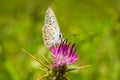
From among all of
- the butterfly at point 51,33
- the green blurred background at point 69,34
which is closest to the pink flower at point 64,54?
the butterfly at point 51,33

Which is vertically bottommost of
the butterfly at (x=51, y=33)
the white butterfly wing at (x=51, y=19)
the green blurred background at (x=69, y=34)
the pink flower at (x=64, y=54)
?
the pink flower at (x=64, y=54)

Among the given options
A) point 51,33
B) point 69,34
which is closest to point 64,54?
point 51,33

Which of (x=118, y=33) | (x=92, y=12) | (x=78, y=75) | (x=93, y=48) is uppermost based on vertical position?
(x=92, y=12)

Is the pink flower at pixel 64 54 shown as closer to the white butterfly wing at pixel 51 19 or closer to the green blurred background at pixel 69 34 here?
the white butterfly wing at pixel 51 19

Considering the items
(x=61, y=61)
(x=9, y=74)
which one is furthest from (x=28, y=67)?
(x=61, y=61)

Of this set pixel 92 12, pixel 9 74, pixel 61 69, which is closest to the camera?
pixel 61 69

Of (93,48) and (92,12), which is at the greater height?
(92,12)

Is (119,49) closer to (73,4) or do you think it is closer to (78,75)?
(78,75)

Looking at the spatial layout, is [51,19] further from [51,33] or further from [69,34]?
[69,34]
